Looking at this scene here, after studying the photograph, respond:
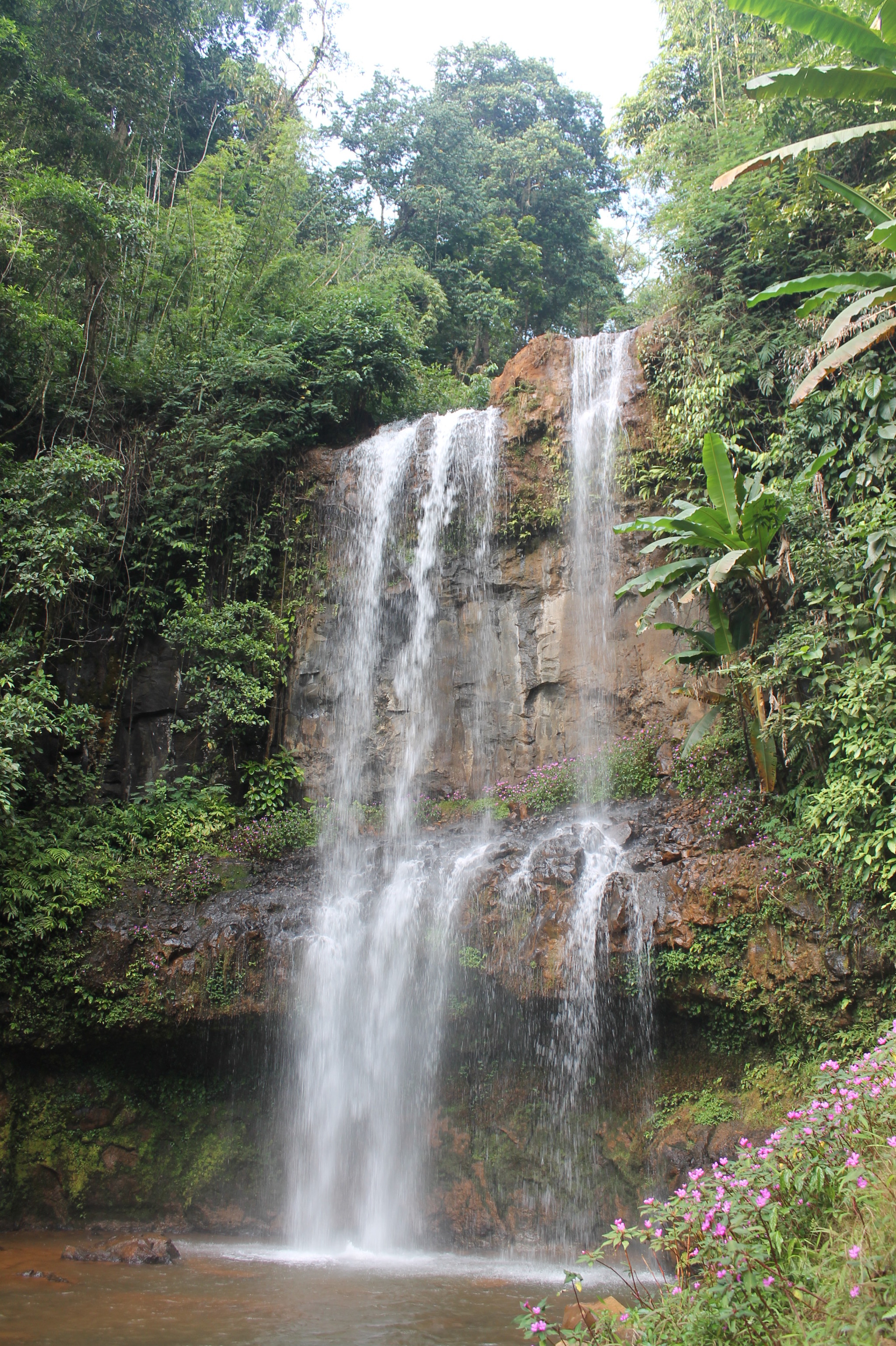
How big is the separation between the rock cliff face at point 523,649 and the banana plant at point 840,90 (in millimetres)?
3688

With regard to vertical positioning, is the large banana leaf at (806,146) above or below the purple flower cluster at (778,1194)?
above

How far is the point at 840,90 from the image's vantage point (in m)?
7.61

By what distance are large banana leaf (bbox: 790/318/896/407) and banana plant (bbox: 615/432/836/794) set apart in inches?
31.7

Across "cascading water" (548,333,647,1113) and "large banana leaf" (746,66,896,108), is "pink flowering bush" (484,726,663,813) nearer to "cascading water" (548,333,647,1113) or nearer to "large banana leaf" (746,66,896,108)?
"cascading water" (548,333,647,1113)

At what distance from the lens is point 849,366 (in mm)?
8984

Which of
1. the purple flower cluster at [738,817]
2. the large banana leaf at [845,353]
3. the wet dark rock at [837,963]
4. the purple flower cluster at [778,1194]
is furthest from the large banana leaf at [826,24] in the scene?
the purple flower cluster at [778,1194]

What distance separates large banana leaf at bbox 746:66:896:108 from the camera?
7.48m

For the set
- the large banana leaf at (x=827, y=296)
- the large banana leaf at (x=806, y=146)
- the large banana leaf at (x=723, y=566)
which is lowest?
the large banana leaf at (x=723, y=566)

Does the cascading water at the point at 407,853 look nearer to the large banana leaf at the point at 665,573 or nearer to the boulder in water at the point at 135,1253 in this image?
the boulder in water at the point at 135,1253

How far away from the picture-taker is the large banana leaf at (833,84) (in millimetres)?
7484

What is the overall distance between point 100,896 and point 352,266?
1528cm

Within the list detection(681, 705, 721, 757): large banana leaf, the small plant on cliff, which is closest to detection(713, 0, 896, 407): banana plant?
detection(681, 705, 721, 757): large banana leaf

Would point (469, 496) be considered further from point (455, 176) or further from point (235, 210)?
point (455, 176)

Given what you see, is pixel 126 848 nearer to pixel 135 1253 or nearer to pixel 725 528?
pixel 135 1253
